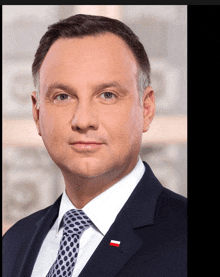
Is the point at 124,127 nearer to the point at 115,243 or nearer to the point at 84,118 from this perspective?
the point at 84,118

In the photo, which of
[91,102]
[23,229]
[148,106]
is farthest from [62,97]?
[23,229]

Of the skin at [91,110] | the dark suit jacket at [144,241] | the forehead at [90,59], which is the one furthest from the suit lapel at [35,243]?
the forehead at [90,59]

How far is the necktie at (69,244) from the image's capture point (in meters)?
1.48

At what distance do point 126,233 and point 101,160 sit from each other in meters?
0.27

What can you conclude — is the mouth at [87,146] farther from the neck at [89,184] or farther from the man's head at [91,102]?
the neck at [89,184]

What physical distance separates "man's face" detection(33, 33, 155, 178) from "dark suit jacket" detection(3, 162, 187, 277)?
162mm

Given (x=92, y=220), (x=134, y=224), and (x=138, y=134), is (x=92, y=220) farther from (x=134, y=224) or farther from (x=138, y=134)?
(x=138, y=134)

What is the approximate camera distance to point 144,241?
142cm

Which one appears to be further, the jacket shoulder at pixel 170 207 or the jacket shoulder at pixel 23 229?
the jacket shoulder at pixel 23 229

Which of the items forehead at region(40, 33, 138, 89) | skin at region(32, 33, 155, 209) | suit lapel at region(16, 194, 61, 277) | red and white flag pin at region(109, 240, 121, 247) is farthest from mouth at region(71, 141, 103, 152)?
suit lapel at region(16, 194, 61, 277)

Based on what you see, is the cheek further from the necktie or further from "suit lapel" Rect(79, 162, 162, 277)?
the necktie

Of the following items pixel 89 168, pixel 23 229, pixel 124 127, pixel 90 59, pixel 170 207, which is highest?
pixel 90 59

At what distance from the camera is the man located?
4.59ft
